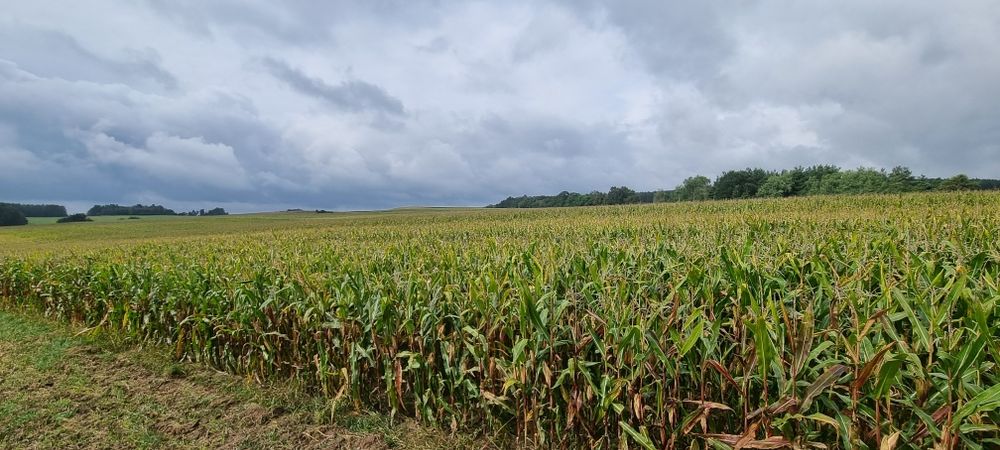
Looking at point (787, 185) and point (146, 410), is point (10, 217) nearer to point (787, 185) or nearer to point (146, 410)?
point (146, 410)

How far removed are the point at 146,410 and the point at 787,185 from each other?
4209 inches

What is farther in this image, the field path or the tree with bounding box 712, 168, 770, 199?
the tree with bounding box 712, 168, 770, 199

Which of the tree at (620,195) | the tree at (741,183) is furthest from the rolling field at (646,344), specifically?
the tree at (620,195)

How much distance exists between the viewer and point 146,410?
191 inches

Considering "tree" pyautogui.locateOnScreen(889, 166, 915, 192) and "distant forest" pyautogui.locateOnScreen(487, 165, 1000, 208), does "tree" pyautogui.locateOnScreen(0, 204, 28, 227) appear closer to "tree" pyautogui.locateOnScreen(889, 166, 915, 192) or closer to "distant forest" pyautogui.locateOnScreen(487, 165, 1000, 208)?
"distant forest" pyautogui.locateOnScreen(487, 165, 1000, 208)

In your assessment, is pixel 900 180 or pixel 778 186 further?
pixel 778 186

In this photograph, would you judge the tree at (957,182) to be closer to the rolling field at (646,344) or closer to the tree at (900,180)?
the tree at (900,180)

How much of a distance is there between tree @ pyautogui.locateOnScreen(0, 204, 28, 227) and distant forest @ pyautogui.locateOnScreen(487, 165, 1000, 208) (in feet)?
356

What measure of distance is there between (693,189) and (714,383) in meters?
131

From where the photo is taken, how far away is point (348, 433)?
162 inches

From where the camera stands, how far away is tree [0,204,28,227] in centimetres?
8075

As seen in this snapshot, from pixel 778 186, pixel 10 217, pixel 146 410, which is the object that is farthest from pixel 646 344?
pixel 10 217

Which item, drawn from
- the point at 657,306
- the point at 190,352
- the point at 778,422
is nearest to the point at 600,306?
the point at 657,306

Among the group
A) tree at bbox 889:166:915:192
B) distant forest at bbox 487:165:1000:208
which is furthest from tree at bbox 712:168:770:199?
tree at bbox 889:166:915:192
